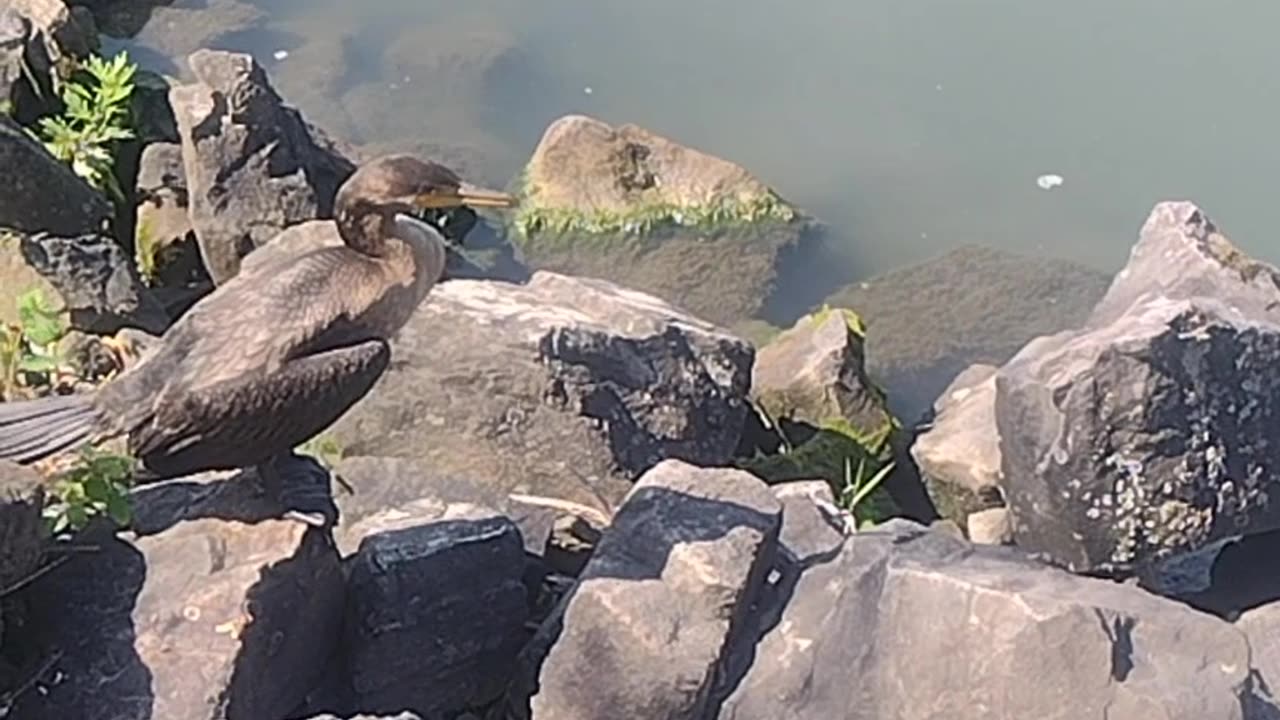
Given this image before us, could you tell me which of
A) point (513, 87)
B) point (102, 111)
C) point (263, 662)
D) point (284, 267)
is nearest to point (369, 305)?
point (284, 267)

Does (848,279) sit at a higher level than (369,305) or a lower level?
lower

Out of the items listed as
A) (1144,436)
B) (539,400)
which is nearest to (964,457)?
(1144,436)

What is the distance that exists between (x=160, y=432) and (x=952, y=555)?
1784 mm

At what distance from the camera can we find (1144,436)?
5621mm

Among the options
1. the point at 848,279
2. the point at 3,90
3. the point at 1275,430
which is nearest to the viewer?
the point at 1275,430

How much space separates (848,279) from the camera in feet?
28.3

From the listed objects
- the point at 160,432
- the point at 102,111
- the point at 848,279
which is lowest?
the point at 848,279

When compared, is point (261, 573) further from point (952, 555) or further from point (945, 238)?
point (945, 238)

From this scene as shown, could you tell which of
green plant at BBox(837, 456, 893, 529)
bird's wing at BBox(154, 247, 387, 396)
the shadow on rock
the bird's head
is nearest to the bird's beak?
the bird's head

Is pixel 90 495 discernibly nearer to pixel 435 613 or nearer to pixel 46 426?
pixel 46 426

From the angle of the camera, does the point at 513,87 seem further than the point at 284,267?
Yes

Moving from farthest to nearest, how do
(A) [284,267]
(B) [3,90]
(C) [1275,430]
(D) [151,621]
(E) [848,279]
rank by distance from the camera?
(E) [848,279], (B) [3,90], (C) [1275,430], (A) [284,267], (D) [151,621]

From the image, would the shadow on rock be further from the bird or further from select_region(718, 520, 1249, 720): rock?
select_region(718, 520, 1249, 720): rock

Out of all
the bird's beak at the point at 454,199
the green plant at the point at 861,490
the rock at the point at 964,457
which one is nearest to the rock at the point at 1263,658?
the rock at the point at 964,457
